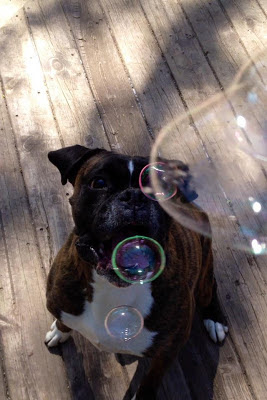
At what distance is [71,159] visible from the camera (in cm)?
268

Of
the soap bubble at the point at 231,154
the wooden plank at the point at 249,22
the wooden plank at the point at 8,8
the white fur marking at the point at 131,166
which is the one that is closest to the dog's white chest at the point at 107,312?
the white fur marking at the point at 131,166

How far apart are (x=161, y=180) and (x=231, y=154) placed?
4.84 ft

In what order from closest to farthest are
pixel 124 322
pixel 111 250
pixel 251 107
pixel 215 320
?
pixel 111 250 → pixel 124 322 → pixel 215 320 → pixel 251 107

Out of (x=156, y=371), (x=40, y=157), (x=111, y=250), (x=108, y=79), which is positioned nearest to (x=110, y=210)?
(x=111, y=250)

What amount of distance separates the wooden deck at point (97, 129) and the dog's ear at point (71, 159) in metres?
0.92

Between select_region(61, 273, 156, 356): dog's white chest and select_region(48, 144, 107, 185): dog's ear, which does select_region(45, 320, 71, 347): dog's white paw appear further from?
select_region(48, 144, 107, 185): dog's ear

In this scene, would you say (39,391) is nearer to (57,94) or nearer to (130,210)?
(130,210)

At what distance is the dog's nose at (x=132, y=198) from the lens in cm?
233

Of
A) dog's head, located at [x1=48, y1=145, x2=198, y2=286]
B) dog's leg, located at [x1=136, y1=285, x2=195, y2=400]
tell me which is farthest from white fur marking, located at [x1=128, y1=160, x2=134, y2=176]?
dog's leg, located at [x1=136, y1=285, x2=195, y2=400]

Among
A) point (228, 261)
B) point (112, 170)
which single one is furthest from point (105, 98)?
point (112, 170)

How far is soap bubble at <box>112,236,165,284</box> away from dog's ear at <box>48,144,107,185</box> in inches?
18.5

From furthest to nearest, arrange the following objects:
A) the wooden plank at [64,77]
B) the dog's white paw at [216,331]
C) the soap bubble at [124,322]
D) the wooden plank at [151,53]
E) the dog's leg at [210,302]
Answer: the wooden plank at [151,53], the wooden plank at [64,77], the dog's white paw at [216,331], the dog's leg at [210,302], the soap bubble at [124,322]

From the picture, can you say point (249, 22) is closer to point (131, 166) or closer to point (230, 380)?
point (131, 166)

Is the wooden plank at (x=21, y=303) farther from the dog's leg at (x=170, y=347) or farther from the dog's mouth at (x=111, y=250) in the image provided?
the dog's mouth at (x=111, y=250)
